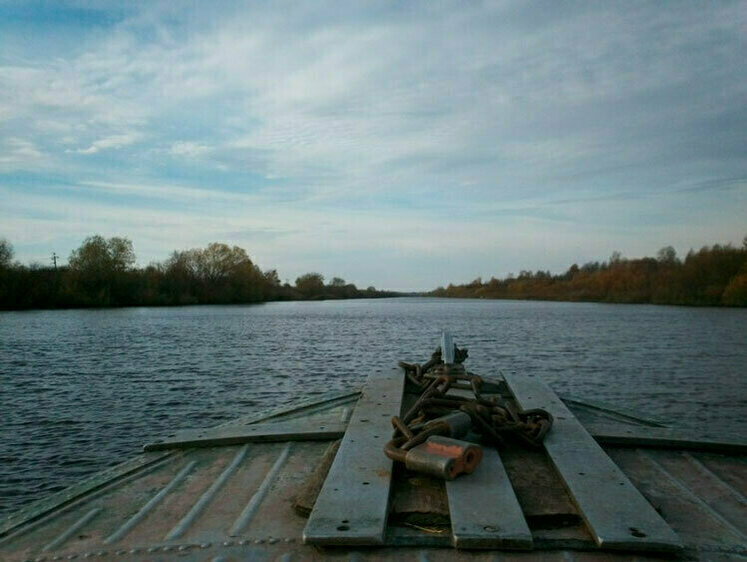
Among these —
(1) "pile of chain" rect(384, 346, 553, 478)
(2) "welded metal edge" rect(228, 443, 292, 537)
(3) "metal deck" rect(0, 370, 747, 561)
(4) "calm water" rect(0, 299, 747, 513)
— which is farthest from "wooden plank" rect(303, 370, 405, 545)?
(4) "calm water" rect(0, 299, 747, 513)

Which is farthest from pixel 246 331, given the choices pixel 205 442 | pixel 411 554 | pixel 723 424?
pixel 411 554

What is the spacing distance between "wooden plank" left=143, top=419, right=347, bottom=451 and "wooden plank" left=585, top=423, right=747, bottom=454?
2.26 meters

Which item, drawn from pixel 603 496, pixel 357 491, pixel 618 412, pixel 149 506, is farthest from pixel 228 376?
pixel 603 496

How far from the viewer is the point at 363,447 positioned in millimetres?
4281

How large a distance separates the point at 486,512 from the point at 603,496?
2.46 feet

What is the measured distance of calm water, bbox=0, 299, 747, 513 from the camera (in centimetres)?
1084

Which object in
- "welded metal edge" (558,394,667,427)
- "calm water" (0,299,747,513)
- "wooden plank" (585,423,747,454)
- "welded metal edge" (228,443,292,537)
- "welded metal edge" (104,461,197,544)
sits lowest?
"calm water" (0,299,747,513)

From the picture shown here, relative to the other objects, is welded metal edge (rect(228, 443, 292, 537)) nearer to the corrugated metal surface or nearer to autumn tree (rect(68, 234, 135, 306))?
the corrugated metal surface

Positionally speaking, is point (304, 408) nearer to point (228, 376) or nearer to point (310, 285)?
point (228, 376)

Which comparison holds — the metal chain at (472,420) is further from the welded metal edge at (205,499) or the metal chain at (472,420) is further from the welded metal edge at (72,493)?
the welded metal edge at (72,493)

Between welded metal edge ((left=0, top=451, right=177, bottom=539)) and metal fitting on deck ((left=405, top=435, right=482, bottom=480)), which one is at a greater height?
metal fitting on deck ((left=405, top=435, right=482, bottom=480))

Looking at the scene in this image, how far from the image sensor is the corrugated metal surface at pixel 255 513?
304cm

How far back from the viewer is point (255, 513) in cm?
368

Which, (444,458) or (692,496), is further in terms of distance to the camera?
(692,496)
